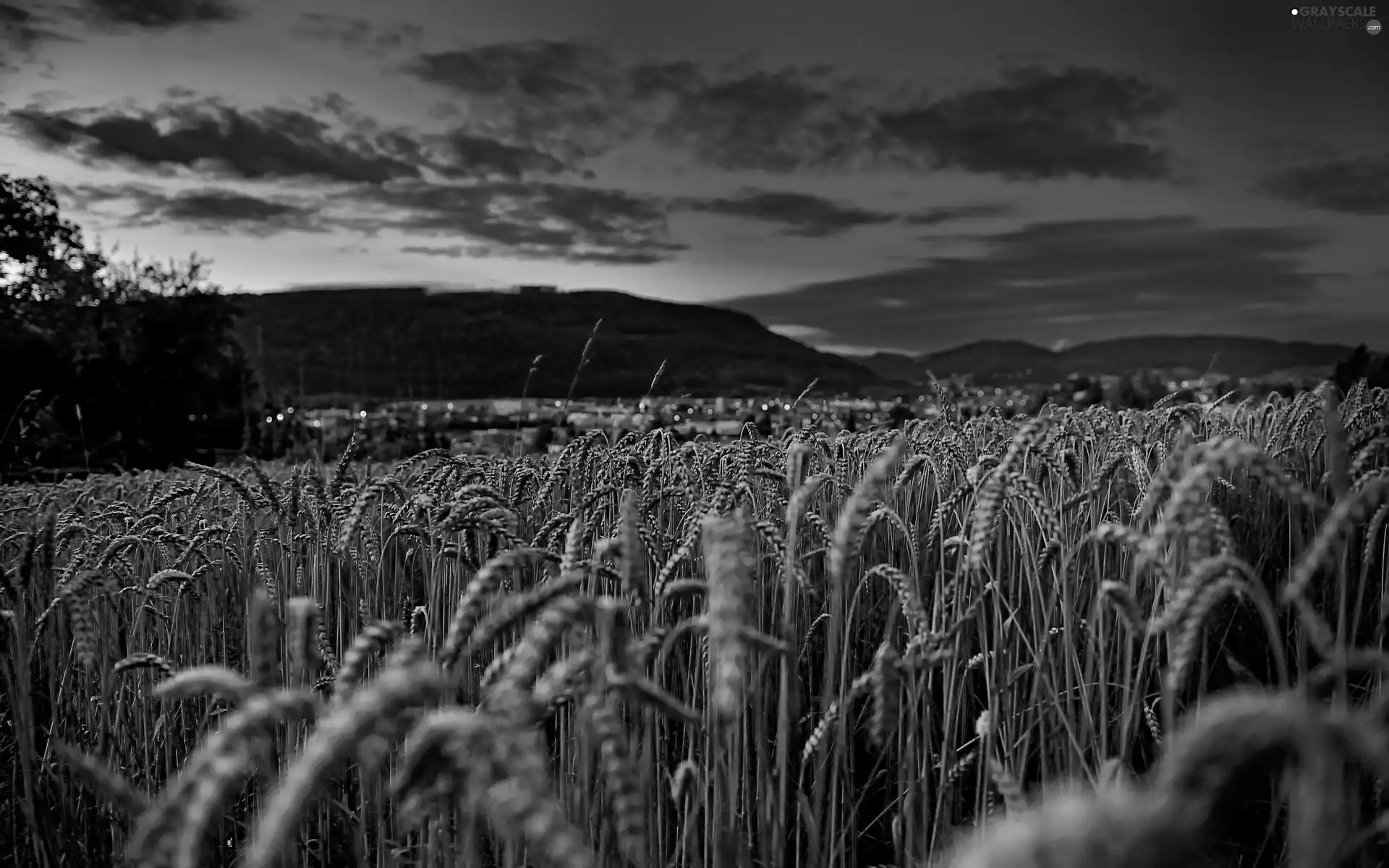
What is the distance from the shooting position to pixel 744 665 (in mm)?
2254

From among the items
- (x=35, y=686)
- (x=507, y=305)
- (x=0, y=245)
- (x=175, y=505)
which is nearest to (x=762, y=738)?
(x=35, y=686)

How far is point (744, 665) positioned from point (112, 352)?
36.9 m

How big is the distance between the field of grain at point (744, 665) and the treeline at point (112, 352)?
29498 millimetres

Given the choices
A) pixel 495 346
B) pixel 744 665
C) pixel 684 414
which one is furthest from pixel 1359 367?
pixel 495 346

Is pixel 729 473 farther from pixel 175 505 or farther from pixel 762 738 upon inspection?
pixel 175 505

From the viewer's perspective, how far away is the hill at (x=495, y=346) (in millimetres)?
89562

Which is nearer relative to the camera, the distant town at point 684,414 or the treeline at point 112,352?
the distant town at point 684,414

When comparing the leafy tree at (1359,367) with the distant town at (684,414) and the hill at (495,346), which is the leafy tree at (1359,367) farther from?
the hill at (495,346)

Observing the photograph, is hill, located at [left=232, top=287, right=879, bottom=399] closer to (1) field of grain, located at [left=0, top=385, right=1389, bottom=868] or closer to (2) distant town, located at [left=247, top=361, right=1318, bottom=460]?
(2) distant town, located at [left=247, top=361, right=1318, bottom=460]

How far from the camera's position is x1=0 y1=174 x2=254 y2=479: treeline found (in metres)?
30.7

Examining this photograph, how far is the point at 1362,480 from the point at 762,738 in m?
1.77

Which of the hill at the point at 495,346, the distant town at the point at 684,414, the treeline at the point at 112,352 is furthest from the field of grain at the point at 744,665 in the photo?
the hill at the point at 495,346

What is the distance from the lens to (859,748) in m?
3.68

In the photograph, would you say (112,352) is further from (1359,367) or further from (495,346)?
(495,346)
